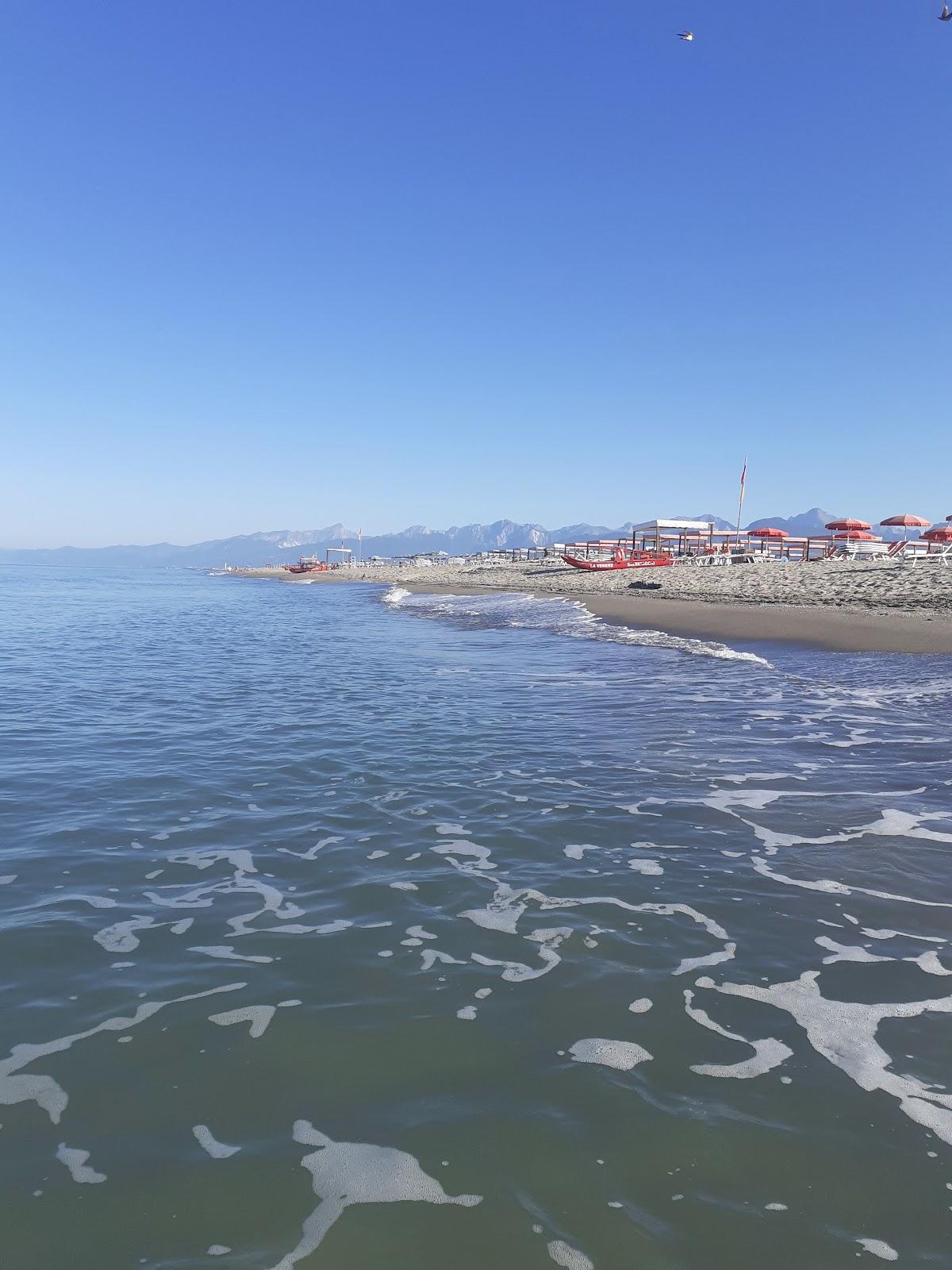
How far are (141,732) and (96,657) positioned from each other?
1035 cm

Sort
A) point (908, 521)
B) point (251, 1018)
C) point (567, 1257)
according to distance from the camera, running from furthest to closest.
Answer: point (908, 521)
point (251, 1018)
point (567, 1257)

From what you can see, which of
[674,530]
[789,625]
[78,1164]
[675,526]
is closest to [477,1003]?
[78,1164]

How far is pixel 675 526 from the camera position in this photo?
6212 cm

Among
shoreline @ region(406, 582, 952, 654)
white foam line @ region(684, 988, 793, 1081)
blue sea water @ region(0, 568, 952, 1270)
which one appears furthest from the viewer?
shoreline @ region(406, 582, 952, 654)

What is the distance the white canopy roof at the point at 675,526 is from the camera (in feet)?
201

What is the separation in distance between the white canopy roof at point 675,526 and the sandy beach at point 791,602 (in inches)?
342

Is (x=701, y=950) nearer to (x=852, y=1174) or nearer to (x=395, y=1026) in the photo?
(x=852, y=1174)

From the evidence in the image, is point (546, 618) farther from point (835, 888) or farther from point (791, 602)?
point (835, 888)

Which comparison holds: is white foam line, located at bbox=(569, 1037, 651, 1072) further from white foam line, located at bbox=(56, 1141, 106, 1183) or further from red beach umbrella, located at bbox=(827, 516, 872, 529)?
red beach umbrella, located at bbox=(827, 516, 872, 529)

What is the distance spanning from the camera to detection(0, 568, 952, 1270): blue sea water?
9.62 ft

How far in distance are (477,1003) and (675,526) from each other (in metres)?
61.5

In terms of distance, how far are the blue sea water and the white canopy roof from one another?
173 ft

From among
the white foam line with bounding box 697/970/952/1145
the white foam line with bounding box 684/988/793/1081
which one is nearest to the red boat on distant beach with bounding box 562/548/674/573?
the white foam line with bounding box 697/970/952/1145

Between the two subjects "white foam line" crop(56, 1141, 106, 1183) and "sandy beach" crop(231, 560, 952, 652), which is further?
"sandy beach" crop(231, 560, 952, 652)
